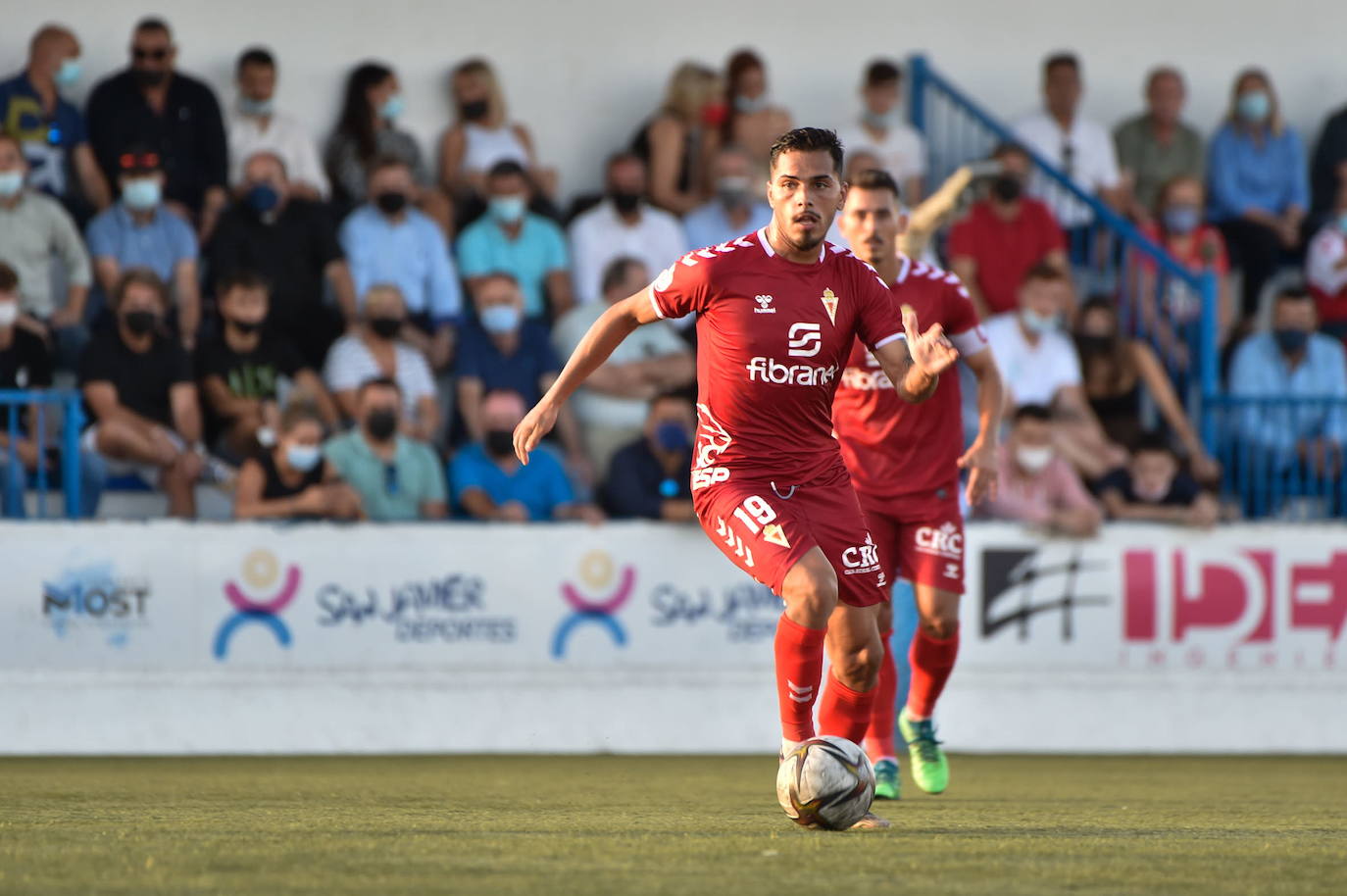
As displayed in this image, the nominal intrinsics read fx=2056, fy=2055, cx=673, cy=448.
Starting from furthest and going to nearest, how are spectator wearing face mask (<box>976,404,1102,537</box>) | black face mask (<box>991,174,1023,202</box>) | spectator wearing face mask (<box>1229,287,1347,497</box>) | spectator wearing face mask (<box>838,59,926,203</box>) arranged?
spectator wearing face mask (<box>838,59,926,203</box>)
black face mask (<box>991,174,1023,202</box>)
spectator wearing face mask (<box>1229,287,1347,497</box>)
spectator wearing face mask (<box>976,404,1102,537</box>)

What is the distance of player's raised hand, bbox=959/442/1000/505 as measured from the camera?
27.0 ft

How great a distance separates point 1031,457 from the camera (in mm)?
13125

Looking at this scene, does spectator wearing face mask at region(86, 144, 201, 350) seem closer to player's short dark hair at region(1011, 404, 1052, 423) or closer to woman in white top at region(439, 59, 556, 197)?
woman in white top at region(439, 59, 556, 197)

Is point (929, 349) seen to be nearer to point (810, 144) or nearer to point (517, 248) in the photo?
point (810, 144)

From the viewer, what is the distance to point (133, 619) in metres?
11.9

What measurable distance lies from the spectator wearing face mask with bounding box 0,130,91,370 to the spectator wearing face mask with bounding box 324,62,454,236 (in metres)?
1.96

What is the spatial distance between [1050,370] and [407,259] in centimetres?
441

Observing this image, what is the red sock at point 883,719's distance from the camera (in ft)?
27.9

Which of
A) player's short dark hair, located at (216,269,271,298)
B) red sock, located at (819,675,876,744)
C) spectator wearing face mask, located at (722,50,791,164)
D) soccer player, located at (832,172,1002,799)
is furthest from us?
spectator wearing face mask, located at (722,50,791,164)

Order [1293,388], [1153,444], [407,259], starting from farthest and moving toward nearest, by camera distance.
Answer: [1293,388], [407,259], [1153,444]

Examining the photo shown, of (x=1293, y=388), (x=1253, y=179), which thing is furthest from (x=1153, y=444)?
(x=1253, y=179)

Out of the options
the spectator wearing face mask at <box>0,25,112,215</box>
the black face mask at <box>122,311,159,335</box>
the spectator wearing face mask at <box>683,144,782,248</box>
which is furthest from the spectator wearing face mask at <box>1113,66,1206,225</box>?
the spectator wearing face mask at <box>0,25,112,215</box>

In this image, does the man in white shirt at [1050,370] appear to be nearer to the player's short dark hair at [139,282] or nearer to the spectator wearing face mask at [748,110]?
the spectator wearing face mask at [748,110]

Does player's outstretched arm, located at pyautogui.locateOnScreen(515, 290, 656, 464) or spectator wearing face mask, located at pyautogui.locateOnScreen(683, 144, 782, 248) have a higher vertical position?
spectator wearing face mask, located at pyautogui.locateOnScreen(683, 144, 782, 248)
